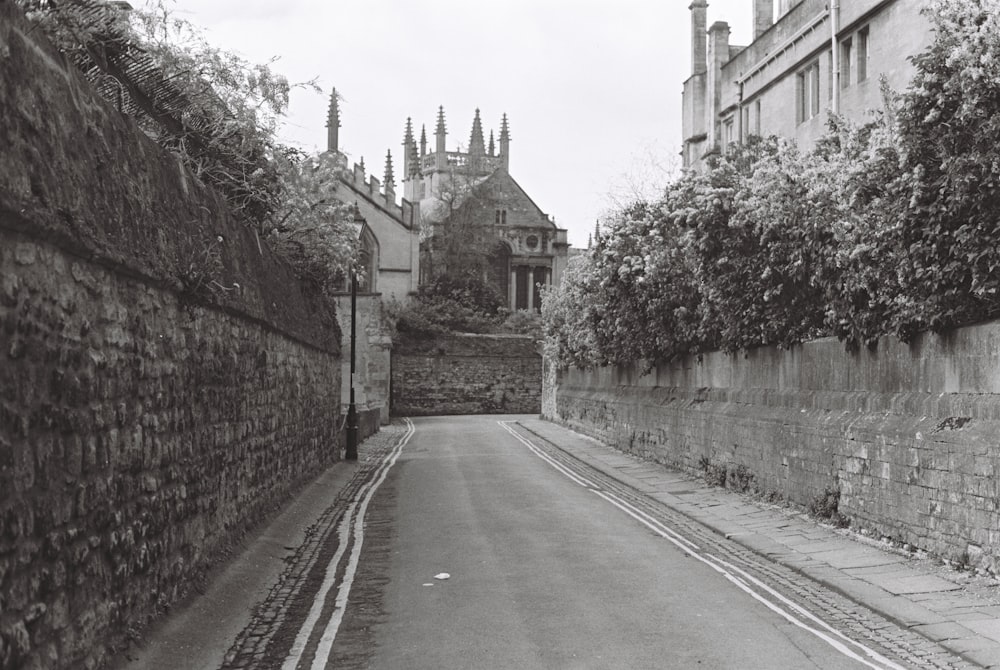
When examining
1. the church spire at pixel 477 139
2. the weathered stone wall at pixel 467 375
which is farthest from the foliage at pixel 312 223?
the church spire at pixel 477 139

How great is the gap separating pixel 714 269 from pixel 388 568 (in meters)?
9.04

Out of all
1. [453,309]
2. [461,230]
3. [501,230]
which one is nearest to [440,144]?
[501,230]

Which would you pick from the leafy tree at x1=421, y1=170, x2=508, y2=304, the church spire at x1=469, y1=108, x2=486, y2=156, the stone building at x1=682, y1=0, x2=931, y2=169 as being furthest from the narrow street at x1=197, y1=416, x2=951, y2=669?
the church spire at x1=469, y1=108, x2=486, y2=156

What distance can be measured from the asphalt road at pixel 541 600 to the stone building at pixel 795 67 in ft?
36.6

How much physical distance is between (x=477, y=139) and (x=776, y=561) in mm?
87737

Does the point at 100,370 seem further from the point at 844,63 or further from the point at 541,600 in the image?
the point at 844,63

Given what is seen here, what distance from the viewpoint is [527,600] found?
9.09 m

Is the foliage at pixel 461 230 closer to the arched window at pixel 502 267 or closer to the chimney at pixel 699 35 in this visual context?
the arched window at pixel 502 267

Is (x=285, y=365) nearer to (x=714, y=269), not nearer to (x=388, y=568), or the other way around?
(x=388, y=568)

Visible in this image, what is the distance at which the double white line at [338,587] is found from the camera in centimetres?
755

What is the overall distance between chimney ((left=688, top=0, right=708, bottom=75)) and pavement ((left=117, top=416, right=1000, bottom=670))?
22272 mm

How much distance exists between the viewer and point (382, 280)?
6244 centimetres

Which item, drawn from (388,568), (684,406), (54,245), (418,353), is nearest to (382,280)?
(418,353)

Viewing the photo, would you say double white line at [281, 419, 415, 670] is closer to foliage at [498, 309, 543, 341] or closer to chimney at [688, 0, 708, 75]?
chimney at [688, 0, 708, 75]
